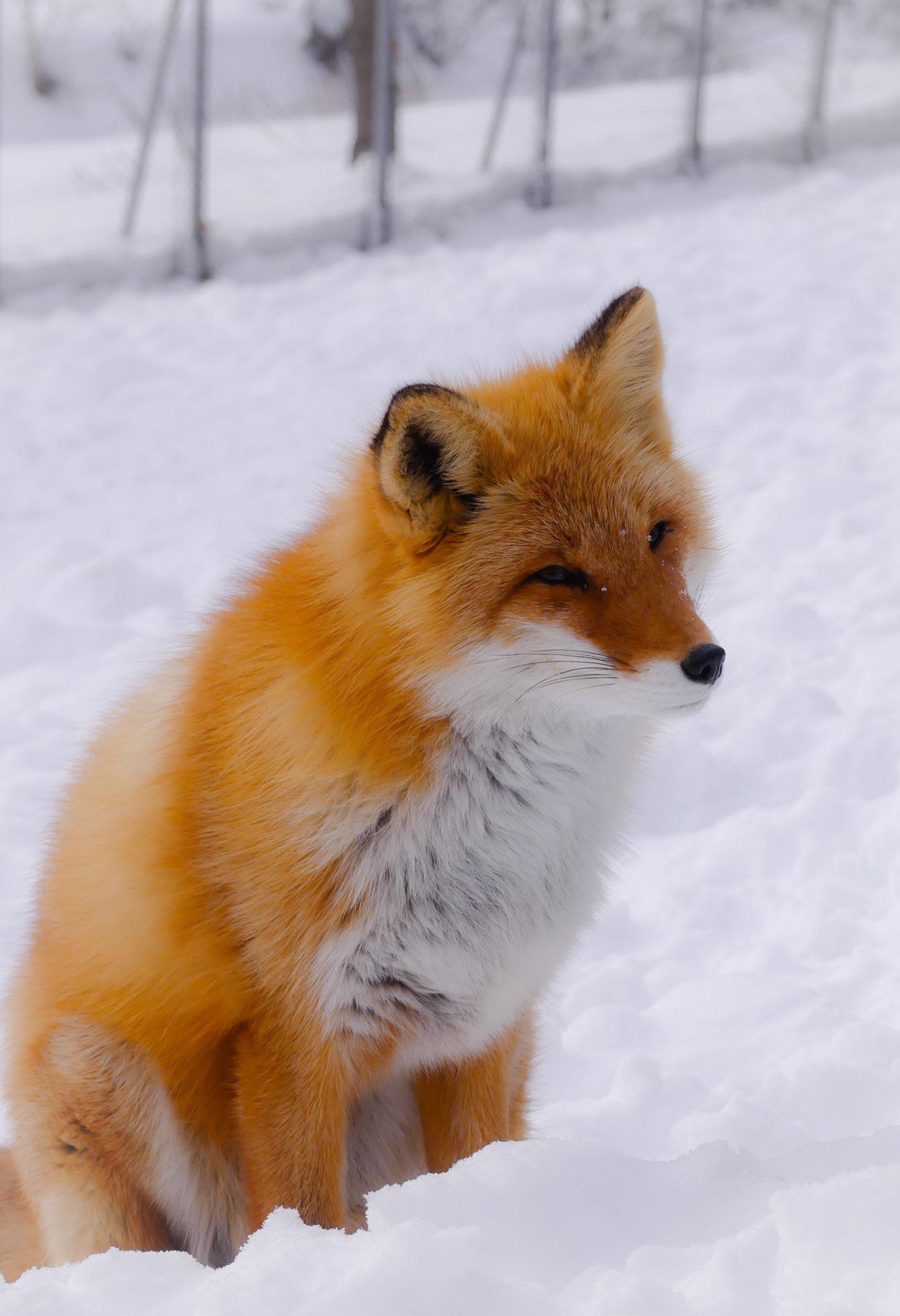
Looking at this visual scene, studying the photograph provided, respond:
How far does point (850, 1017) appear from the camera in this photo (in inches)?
110

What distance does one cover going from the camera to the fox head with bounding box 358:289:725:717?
1820 mm

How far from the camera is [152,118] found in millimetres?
7801

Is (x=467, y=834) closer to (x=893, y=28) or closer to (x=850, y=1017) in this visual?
(x=850, y=1017)

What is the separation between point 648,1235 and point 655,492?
3.72 feet

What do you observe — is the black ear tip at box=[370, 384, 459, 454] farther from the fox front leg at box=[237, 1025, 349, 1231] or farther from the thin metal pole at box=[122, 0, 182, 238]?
the thin metal pole at box=[122, 0, 182, 238]

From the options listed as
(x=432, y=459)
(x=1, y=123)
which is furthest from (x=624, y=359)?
(x=1, y=123)

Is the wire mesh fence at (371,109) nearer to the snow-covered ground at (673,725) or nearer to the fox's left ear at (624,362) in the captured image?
the snow-covered ground at (673,725)

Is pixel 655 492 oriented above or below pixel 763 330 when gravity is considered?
above

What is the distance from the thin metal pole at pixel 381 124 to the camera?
7.59 m

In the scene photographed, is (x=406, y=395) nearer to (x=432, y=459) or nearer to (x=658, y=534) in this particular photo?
(x=432, y=459)

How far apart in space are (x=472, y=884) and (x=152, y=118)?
285 inches

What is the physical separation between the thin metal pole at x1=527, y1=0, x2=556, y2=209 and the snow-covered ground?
290mm

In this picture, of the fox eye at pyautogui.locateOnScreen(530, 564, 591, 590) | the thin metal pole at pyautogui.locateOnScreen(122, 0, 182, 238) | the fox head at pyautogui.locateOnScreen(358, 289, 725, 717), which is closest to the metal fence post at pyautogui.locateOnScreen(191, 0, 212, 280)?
the thin metal pole at pyautogui.locateOnScreen(122, 0, 182, 238)

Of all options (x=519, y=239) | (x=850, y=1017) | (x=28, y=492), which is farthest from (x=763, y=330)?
(x=850, y=1017)
